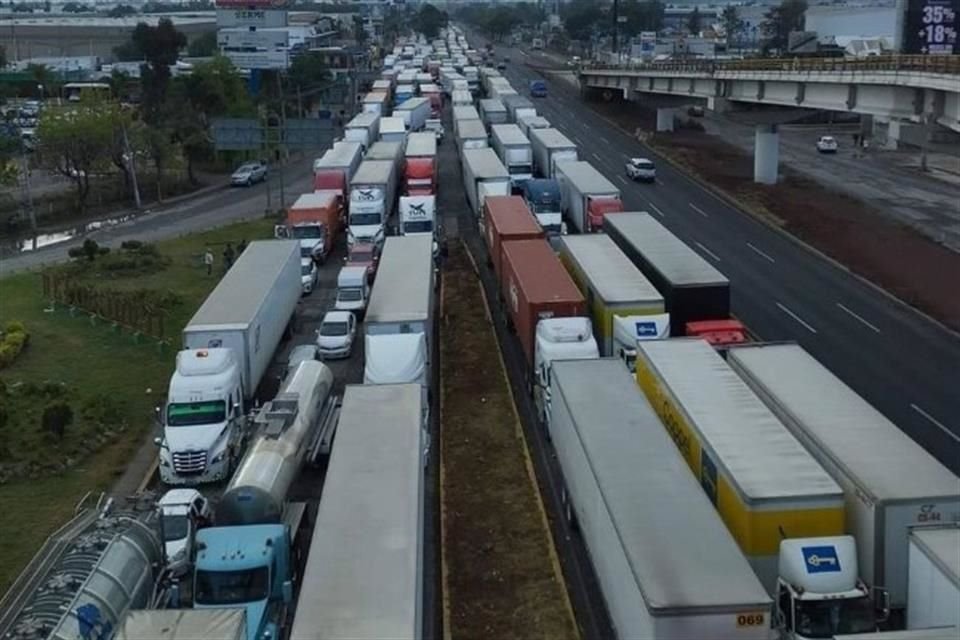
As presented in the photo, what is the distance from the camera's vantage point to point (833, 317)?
27828 mm

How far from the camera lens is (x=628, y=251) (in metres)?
28.1

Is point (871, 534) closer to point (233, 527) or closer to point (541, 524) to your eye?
point (541, 524)

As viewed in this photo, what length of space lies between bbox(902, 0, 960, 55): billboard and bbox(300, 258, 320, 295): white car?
1945 centimetres

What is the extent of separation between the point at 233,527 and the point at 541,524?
471cm

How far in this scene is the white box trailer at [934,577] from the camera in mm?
11781

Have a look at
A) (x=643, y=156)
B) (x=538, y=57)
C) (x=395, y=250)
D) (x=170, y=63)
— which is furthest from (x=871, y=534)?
(x=538, y=57)

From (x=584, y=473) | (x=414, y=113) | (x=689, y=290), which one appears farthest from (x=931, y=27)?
(x=414, y=113)

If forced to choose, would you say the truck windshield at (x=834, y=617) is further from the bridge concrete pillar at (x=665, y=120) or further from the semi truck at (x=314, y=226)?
the bridge concrete pillar at (x=665, y=120)

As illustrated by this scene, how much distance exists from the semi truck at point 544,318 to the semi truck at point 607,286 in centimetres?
43

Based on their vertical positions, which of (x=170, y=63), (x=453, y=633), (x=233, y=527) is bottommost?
(x=453, y=633)

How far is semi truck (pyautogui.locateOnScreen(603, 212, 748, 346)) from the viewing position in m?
22.7

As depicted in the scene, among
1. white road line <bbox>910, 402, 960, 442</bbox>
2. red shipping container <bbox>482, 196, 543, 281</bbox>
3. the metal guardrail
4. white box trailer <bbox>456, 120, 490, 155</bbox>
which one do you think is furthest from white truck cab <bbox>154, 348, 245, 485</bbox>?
white box trailer <bbox>456, 120, 490, 155</bbox>

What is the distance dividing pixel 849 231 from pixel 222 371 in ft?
Result: 80.4

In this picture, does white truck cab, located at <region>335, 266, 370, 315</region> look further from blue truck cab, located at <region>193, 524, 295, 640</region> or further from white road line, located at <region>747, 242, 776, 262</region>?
blue truck cab, located at <region>193, 524, 295, 640</region>
